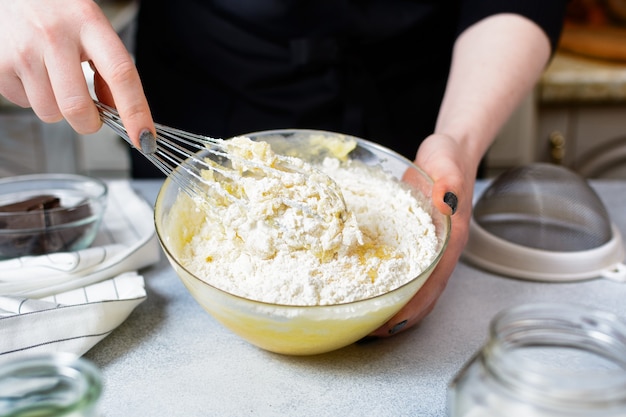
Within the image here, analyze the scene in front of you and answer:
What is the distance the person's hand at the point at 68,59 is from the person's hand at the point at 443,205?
0.35m

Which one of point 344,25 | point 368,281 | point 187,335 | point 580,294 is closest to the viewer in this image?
point 368,281

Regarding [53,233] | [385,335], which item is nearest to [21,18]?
[53,233]

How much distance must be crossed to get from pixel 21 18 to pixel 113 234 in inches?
14.0

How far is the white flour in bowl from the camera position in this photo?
0.67m

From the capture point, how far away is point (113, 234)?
99cm

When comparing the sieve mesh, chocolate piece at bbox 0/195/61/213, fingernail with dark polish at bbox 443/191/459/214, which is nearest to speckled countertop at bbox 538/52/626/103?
the sieve mesh

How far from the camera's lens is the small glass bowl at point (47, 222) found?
2.85 feet

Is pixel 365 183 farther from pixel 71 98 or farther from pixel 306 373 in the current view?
pixel 71 98

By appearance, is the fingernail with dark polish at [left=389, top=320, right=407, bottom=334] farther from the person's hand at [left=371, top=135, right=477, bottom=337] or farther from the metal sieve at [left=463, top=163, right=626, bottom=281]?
the metal sieve at [left=463, top=163, right=626, bottom=281]

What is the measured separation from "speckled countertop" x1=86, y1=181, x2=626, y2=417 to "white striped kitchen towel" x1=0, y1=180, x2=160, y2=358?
0.04m

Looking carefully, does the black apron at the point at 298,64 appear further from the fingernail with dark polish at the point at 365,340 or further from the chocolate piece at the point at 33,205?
the fingernail with dark polish at the point at 365,340

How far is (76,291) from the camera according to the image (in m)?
0.82

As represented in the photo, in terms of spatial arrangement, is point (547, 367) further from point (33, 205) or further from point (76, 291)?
point (33, 205)

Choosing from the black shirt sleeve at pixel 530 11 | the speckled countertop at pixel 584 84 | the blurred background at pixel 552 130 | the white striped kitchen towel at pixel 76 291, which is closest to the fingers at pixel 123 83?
the white striped kitchen towel at pixel 76 291
